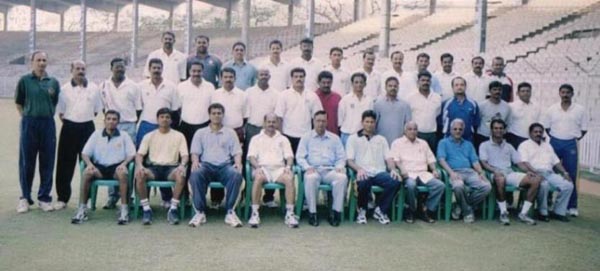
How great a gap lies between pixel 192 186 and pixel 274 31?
34.7 m

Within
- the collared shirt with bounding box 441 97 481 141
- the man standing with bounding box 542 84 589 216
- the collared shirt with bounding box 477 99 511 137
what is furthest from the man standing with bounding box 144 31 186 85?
the man standing with bounding box 542 84 589 216

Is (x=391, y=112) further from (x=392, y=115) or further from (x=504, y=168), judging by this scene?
(x=504, y=168)

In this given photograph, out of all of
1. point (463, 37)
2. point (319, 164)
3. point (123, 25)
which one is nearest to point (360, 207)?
point (319, 164)

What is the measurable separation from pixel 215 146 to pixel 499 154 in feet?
10.5

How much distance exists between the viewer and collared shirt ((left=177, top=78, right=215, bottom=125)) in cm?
688

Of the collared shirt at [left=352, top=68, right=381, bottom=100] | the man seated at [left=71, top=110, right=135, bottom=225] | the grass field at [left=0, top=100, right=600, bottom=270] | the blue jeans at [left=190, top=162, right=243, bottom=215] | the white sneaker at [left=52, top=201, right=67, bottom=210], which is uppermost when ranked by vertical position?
the collared shirt at [left=352, top=68, right=381, bottom=100]

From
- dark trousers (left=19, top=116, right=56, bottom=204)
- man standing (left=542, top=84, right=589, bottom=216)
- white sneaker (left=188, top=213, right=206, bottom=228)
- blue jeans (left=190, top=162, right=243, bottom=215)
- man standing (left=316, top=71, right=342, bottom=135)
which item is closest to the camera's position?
white sneaker (left=188, top=213, right=206, bottom=228)

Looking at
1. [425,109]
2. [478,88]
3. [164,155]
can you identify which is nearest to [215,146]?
[164,155]

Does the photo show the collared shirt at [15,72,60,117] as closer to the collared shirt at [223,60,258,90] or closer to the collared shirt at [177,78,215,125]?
the collared shirt at [177,78,215,125]

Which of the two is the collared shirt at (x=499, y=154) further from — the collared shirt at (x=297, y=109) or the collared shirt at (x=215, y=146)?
the collared shirt at (x=215, y=146)

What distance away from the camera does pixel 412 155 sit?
6809 millimetres

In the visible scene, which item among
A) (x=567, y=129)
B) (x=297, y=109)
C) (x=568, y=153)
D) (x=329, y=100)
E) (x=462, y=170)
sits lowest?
(x=462, y=170)

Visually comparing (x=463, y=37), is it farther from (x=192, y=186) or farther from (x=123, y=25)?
(x=123, y=25)

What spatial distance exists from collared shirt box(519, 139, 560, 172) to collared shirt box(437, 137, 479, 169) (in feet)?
2.05
